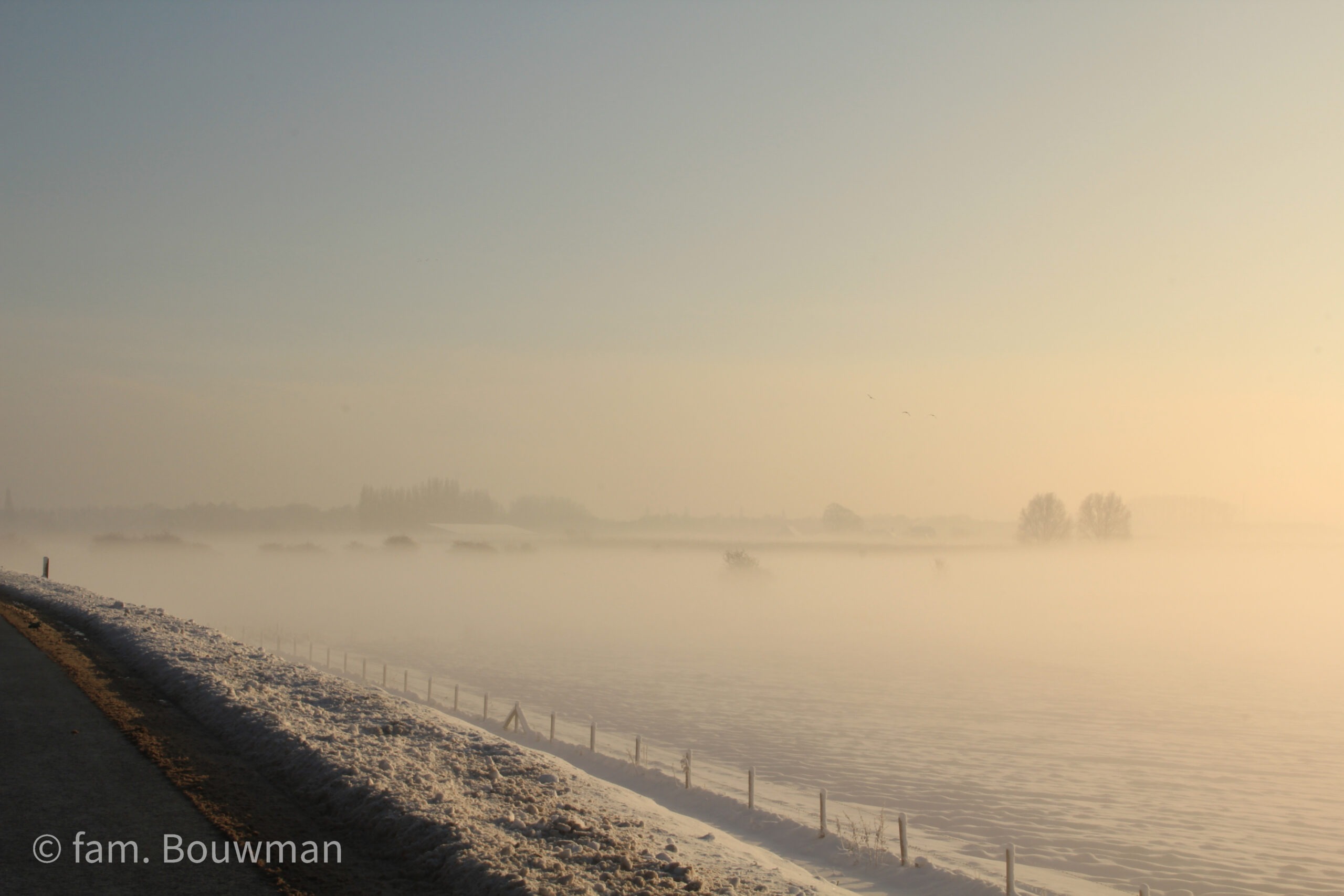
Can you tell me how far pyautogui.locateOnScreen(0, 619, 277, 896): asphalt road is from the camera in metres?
9.41

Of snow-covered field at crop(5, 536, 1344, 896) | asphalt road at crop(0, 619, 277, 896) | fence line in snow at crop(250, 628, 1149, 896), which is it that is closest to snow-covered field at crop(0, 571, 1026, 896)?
fence line in snow at crop(250, 628, 1149, 896)

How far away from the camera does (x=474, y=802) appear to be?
14.1 m

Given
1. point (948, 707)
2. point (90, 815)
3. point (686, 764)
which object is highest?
point (90, 815)

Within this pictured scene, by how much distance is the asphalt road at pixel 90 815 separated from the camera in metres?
9.41

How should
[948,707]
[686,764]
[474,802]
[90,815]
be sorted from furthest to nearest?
[948,707]
[686,764]
[474,802]
[90,815]

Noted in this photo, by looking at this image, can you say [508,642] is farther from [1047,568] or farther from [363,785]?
[1047,568]

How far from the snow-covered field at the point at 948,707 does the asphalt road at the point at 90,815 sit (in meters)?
11.0

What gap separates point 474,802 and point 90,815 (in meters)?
5.25

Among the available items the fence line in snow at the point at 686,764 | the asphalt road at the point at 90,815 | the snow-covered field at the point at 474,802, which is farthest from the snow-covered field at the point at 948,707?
the asphalt road at the point at 90,815

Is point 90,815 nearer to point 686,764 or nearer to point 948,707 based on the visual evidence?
point 686,764

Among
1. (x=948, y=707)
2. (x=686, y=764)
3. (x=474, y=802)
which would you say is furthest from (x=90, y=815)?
(x=948, y=707)

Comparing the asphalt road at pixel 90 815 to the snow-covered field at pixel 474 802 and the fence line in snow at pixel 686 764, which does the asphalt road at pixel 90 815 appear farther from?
the fence line in snow at pixel 686 764

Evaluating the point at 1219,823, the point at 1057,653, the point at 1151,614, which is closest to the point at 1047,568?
the point at 1151,614

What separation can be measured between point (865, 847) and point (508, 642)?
54.1 m
